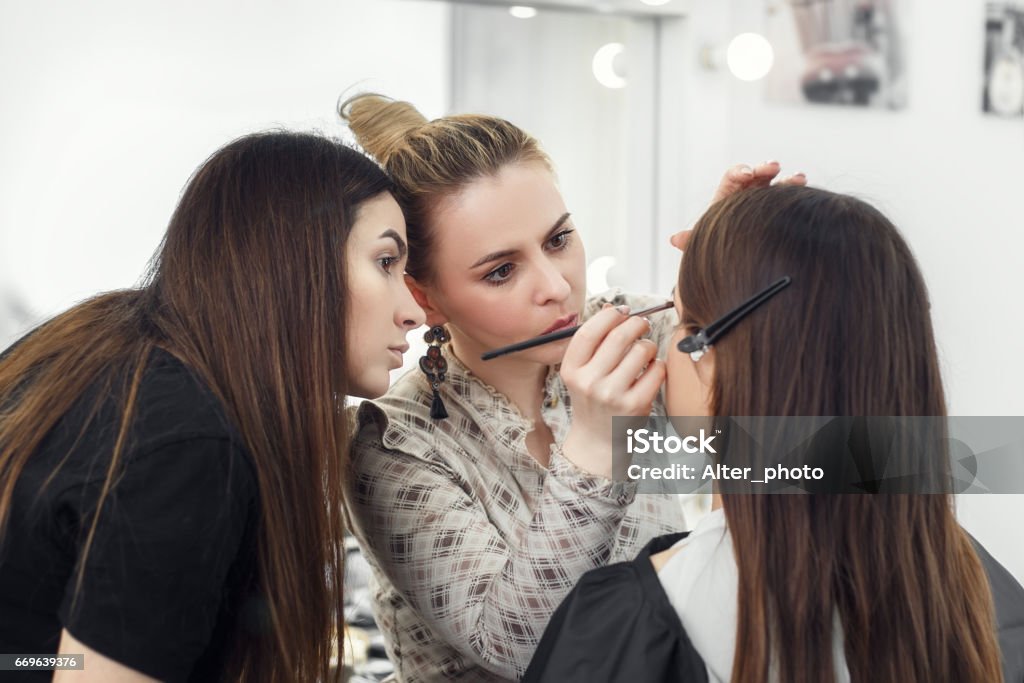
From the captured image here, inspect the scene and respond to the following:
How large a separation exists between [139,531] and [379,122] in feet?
2.26

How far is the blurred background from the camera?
5.83 feet

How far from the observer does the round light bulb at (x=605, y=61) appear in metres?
2.28

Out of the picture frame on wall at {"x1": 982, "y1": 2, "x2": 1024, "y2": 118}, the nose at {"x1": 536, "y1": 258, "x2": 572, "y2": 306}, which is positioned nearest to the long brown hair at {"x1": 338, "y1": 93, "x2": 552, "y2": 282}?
the nose at {"x1": 536, "y1": 258, "x2": 572, "y2": 306}

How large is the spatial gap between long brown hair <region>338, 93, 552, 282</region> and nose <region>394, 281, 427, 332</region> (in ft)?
0.60

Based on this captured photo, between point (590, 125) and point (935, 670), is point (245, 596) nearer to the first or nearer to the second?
point (935, 670)

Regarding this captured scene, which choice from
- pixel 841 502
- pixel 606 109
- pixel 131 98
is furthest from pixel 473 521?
pixel 606 109

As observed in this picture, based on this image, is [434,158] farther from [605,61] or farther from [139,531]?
[605,61]

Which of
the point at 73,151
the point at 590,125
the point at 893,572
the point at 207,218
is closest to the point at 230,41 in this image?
the point at 73,151

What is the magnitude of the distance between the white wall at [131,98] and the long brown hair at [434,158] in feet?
2.43

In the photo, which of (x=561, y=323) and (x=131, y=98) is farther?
(x=131, y=98)

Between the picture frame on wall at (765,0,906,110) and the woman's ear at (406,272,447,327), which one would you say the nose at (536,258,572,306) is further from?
the picture frame on wall at (765,0,906,110)

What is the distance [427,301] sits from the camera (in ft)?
4.01

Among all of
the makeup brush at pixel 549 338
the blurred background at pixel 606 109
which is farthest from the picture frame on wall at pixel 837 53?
the makeup brush at pixel 549 338

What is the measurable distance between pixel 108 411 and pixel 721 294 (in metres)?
0.51
